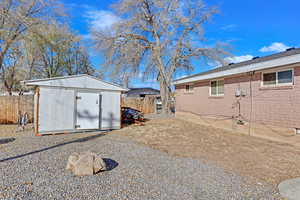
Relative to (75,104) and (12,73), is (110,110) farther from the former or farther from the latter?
(12,73)

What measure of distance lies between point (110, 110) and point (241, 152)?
→ 5.91 meters

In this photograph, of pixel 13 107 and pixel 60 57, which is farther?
pixel 60 57

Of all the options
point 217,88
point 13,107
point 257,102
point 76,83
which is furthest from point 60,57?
point 257,102

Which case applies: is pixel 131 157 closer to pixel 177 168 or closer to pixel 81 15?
pixel 177 168

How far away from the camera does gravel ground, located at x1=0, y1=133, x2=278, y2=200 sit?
2.72m

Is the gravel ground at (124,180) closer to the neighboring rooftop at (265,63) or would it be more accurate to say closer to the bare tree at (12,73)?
the neighboring rooftop at (265,63)

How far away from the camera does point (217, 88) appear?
9367 millimetres

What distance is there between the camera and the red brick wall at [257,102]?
591cm

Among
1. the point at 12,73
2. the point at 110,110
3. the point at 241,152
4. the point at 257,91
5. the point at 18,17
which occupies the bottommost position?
the point at 241,152

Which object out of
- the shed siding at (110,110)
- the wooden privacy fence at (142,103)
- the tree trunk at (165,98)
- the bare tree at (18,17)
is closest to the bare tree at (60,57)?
the bare tree at (18,17)

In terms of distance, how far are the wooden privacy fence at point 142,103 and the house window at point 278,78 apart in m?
11.5

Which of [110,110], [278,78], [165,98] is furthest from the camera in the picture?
[165,98]

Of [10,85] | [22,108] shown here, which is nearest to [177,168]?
[22,108]

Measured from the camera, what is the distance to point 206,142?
643 cm
